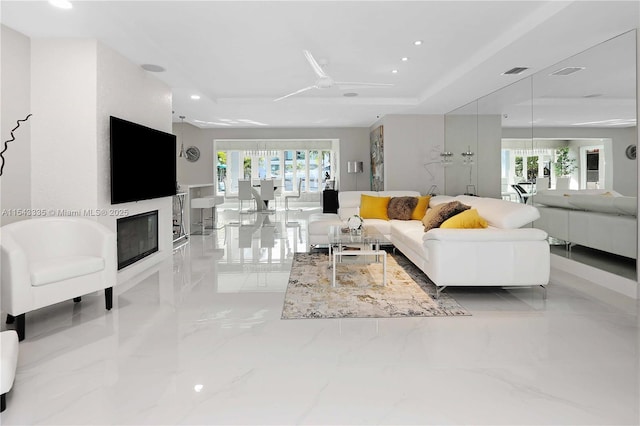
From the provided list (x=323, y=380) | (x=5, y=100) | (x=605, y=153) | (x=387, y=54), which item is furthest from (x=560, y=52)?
(x=5, y=100)

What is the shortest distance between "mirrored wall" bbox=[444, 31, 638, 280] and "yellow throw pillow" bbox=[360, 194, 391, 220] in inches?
72.1

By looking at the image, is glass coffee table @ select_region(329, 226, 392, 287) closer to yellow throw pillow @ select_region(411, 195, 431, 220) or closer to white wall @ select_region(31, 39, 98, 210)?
yellow throw pillow @ select_region(411, 195, 431, 220)

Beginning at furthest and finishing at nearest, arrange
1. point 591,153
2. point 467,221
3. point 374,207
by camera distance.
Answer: point 374,207
point 591,153
point 467,221

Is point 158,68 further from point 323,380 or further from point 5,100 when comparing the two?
point 323,380

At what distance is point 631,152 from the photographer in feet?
13.1

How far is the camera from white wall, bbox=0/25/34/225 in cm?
373

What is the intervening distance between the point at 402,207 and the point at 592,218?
8.28ft

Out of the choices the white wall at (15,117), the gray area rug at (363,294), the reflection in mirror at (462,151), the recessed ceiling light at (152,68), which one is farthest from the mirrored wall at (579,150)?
the white wall at (15,117)

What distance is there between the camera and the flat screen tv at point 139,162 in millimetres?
4332

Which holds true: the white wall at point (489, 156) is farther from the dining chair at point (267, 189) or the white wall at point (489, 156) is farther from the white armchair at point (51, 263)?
the dining chair at point (267, 189)

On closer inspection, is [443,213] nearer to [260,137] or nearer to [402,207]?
[402,207]

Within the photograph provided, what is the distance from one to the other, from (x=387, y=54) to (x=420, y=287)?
9.18 feet

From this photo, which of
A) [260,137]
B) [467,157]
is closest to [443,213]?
[467,157]

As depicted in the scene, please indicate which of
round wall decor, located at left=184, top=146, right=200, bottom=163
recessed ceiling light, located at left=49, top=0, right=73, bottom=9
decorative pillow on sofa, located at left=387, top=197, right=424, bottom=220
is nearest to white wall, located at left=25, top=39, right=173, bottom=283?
recessed ceiling light, located at left=49, top=0, right=73, bottom=9
